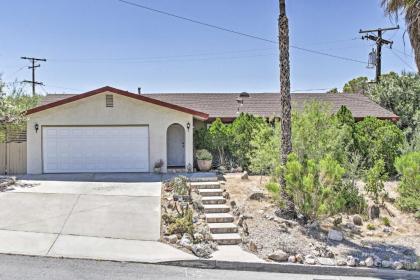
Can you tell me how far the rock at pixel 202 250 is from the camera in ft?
28.3

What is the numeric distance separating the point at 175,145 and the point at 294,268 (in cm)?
1187

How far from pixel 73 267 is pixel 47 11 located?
41.5ft

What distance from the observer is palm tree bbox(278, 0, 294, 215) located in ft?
36.7

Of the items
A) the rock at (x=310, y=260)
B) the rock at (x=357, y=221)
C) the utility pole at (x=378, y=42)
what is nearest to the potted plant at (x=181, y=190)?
the rock at (x=310, y=260)

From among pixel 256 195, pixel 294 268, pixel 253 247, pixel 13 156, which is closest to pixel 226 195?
pixel 256 195

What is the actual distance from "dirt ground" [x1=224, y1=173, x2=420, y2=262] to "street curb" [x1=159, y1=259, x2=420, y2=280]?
1.89ft

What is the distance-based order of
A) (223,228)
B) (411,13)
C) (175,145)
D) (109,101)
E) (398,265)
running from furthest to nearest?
(175,145)
(109,101)
(223,228)
(411,13)
(398,265)

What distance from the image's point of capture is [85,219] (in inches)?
424

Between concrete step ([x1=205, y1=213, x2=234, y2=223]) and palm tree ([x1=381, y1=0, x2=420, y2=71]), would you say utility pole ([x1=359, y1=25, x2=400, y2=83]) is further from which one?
concrete step ([x1=205, y1=213, x2=234, y2=223])

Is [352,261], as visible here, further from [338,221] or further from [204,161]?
[204,161]

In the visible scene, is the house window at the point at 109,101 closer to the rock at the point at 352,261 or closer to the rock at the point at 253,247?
the rock at the point at 253,247

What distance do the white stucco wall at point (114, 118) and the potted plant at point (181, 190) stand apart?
13.4 feet

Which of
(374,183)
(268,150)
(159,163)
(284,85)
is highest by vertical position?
(284,85)

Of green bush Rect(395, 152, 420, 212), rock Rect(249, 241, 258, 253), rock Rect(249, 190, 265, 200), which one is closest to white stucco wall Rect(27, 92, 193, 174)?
rock Rect(249, 190, 265, 200)
